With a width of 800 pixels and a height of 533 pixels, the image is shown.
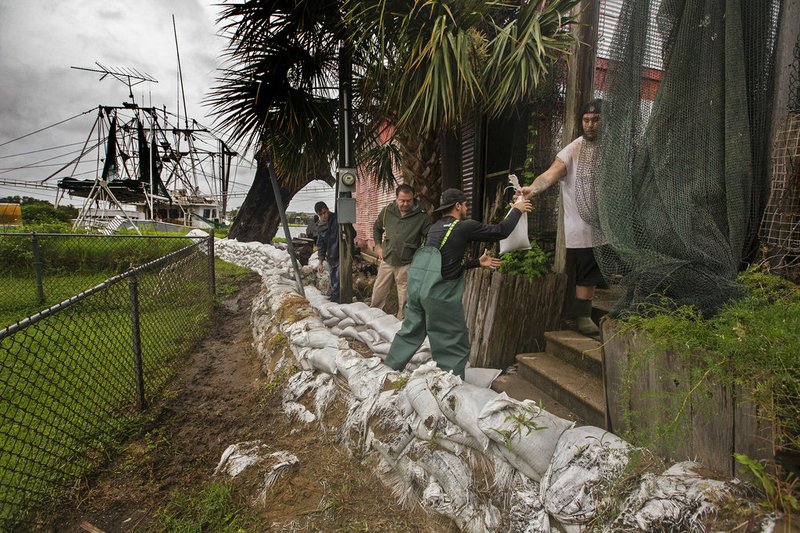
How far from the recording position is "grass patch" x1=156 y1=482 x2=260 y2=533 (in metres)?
1.93

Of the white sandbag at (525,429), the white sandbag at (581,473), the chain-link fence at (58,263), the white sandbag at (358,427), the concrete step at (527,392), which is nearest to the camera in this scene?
the white sandbag at (581,473)

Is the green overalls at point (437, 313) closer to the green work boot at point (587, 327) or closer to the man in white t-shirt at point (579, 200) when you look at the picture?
the man in white t-shirt at point (579, 200)

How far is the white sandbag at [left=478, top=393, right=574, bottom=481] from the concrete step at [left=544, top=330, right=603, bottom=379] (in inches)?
39.7

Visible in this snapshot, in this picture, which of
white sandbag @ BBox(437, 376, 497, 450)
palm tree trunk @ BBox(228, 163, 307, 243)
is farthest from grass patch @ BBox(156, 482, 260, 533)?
palm tree trunk @ BBox(228, 163, 307, 243)

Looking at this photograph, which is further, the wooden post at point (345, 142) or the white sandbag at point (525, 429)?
the wooden post at point (345, 142)

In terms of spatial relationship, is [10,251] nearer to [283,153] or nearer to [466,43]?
[283,153]

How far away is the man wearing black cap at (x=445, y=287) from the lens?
2.79 metres

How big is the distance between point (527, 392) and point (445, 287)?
0.91 metres

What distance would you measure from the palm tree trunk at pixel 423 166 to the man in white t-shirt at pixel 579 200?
2463 mm

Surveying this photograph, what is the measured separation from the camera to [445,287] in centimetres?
280

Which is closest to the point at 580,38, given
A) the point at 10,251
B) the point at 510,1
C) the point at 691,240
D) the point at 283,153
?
the point at 510,1

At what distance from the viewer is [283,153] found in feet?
18.6

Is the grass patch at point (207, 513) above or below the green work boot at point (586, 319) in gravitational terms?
below

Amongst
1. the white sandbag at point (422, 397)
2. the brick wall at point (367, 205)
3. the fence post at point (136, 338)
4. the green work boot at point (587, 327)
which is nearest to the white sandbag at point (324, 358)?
the white sandbag at point (422, 397)
